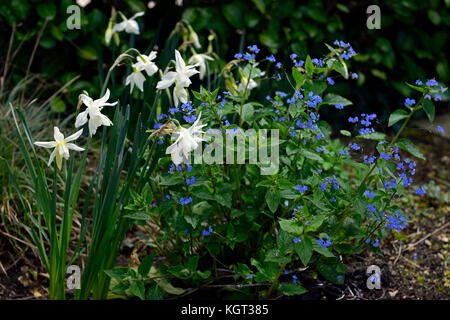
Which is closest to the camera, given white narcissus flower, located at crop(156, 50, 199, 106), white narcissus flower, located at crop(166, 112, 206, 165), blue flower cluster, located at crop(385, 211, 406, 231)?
white narcissus flower, located at crop(166, 112, 206, 165)

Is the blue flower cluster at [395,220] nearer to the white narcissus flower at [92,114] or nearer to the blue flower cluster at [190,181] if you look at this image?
the blue flower cluster at [190,181]

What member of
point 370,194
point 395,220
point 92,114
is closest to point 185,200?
point 92,114

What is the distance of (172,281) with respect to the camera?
2160 mm

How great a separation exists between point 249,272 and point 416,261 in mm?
962

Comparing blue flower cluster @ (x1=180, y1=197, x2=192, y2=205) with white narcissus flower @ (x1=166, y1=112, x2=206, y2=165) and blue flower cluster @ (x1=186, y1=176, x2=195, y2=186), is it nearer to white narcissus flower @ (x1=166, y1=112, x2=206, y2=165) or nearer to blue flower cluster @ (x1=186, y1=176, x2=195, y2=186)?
blue flower cluster @ (x1=186, y1=176, x2=195, y2=186)

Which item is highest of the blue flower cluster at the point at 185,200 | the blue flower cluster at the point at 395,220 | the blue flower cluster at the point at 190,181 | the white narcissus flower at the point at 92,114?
the white narcissus flower at the point at 92,114

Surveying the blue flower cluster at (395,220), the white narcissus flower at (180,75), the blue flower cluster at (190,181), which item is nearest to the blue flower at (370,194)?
the blue flower cluster at (395,220)

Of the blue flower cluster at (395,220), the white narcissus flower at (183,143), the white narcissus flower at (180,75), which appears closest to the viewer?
the white narcissus flower at (183,143)

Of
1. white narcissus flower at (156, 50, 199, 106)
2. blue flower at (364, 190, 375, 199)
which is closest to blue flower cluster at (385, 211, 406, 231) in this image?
blue flower at (364, 190, 375, 199)

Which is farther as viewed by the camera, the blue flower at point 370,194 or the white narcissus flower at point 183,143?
the blue flower at point 370,194

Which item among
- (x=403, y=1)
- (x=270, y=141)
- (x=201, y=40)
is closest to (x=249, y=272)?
(x=270, y=141)

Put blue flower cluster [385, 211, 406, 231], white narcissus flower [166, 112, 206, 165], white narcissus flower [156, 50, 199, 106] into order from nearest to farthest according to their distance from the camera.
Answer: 1. white narcissus flower [166, 112, 206, 165]
2. white narcissus flower [156, 50, 199, 106]
3. blue flower cluster [385, 211, 406, 231]

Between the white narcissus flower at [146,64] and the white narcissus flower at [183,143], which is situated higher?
the white narcissus flower at [146,64]

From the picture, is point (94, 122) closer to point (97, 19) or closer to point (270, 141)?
point (270, 141)
